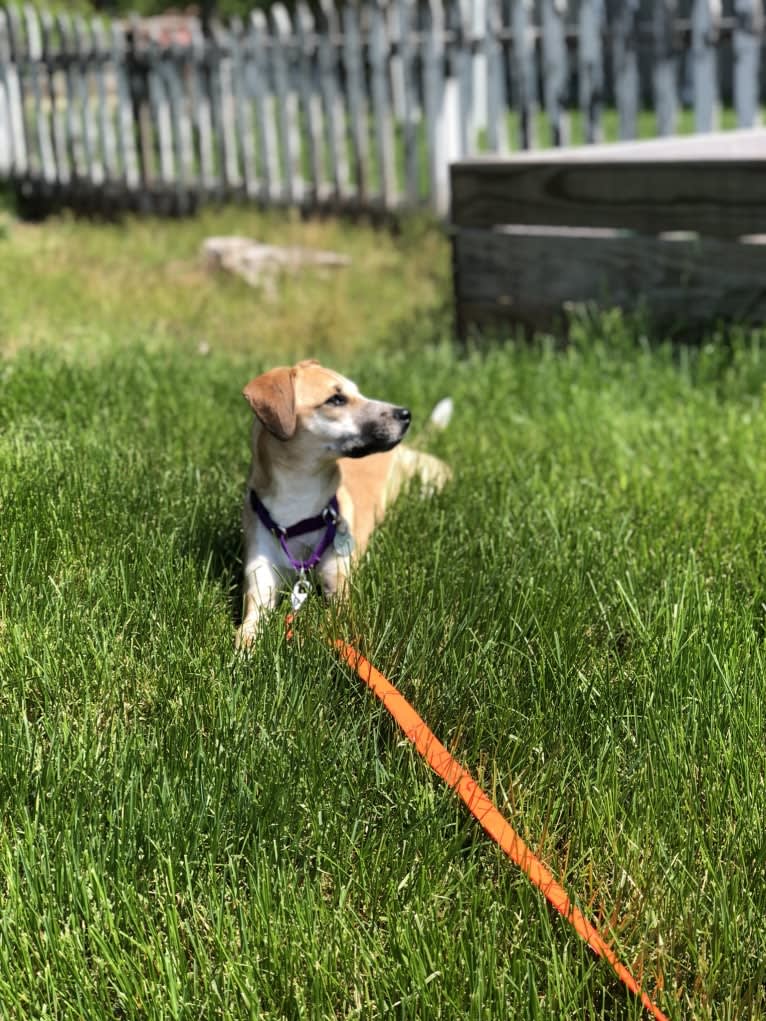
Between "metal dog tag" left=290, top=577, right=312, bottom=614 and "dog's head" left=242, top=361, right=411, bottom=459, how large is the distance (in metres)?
0.40

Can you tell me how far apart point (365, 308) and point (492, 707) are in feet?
19.4

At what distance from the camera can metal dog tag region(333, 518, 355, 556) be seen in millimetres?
3502

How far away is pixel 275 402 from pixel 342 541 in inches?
19.1

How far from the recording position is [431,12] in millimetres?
10250

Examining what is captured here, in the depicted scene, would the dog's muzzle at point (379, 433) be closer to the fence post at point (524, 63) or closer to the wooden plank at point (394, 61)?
the fence post at point (524, 63)

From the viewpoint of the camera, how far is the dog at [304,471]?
11.0 ft

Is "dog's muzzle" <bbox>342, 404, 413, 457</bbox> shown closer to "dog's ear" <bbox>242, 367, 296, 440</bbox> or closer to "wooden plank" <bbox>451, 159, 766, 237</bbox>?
"dog's ear" <bbox>242, 367, 296, 440</bbox>

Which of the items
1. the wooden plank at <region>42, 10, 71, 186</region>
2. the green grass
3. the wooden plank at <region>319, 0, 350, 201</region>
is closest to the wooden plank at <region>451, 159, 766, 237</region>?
the green grass

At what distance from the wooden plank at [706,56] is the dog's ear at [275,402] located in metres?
7.15

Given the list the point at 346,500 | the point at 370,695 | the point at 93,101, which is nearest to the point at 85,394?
the point at 346,500

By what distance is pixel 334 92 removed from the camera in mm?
11250

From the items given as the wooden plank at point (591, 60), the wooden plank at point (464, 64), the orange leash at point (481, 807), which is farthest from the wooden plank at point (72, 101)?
the orange leash at point (481, 807)

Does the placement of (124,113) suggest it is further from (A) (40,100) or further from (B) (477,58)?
(B) (477,58)

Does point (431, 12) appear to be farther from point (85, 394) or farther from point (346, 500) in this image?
point (346, 500)
